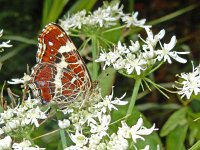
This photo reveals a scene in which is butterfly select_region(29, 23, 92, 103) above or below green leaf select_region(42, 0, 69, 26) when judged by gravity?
below

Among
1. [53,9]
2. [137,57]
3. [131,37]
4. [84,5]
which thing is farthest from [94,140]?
[131,37]

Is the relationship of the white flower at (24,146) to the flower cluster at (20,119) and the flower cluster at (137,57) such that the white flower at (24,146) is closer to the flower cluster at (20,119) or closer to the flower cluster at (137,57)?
the flower cluster at (20,119)

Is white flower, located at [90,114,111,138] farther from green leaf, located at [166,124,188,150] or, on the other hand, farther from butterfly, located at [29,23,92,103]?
green leaf, located at [166,124,188,150]

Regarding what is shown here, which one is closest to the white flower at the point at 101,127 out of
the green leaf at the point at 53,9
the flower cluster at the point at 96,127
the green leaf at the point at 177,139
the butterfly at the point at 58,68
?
the flower cluster at the point at 96,127

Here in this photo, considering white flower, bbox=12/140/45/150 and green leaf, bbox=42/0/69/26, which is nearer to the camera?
white flower, bbox=12/140/45/150

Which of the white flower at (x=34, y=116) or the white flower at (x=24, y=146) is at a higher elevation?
the white flower at (x=34, y=116)

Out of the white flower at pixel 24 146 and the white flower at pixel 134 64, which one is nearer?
the white flower at pixel 24 146

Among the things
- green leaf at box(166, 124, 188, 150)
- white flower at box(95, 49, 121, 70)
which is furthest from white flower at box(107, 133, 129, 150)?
green leaf at box(166, 124, 188, 150)
